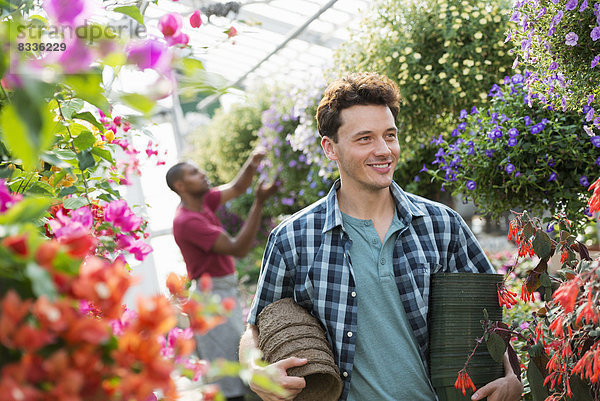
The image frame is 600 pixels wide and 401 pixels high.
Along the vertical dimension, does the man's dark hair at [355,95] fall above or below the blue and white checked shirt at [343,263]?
above

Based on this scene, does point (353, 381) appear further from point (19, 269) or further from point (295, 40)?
point (295, 40)

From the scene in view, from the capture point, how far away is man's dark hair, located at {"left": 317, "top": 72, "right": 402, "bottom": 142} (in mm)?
1896

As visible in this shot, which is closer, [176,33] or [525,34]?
[176,33]

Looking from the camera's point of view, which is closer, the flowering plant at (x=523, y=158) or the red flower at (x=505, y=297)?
the red flower at (x=505, y=297)

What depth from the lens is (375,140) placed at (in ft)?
6.15

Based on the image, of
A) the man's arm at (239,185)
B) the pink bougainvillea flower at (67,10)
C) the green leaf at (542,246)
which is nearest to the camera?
the pink bougainvillea flower at (67,10)

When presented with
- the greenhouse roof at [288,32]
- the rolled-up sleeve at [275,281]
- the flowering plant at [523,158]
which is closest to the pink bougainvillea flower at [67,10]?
the rolled-up sleeve at [275,281]

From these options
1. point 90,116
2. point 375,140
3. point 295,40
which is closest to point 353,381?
point 375,140


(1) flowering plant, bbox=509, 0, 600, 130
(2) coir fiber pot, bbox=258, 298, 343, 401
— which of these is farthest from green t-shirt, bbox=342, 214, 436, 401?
(1) flowering plant, bbox=509, 0, 600, 130

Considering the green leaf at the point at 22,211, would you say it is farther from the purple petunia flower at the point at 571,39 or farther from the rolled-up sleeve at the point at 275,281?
the purple petunia flower at the point at 571,39

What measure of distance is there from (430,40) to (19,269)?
11.1 feet

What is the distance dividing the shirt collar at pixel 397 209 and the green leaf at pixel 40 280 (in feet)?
4.43

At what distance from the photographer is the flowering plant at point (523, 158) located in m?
2.43

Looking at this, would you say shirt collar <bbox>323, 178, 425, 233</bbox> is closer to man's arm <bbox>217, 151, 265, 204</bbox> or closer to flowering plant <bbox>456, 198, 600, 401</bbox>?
flowering plant <bbox>456, 198, 600, 401</bbox>
